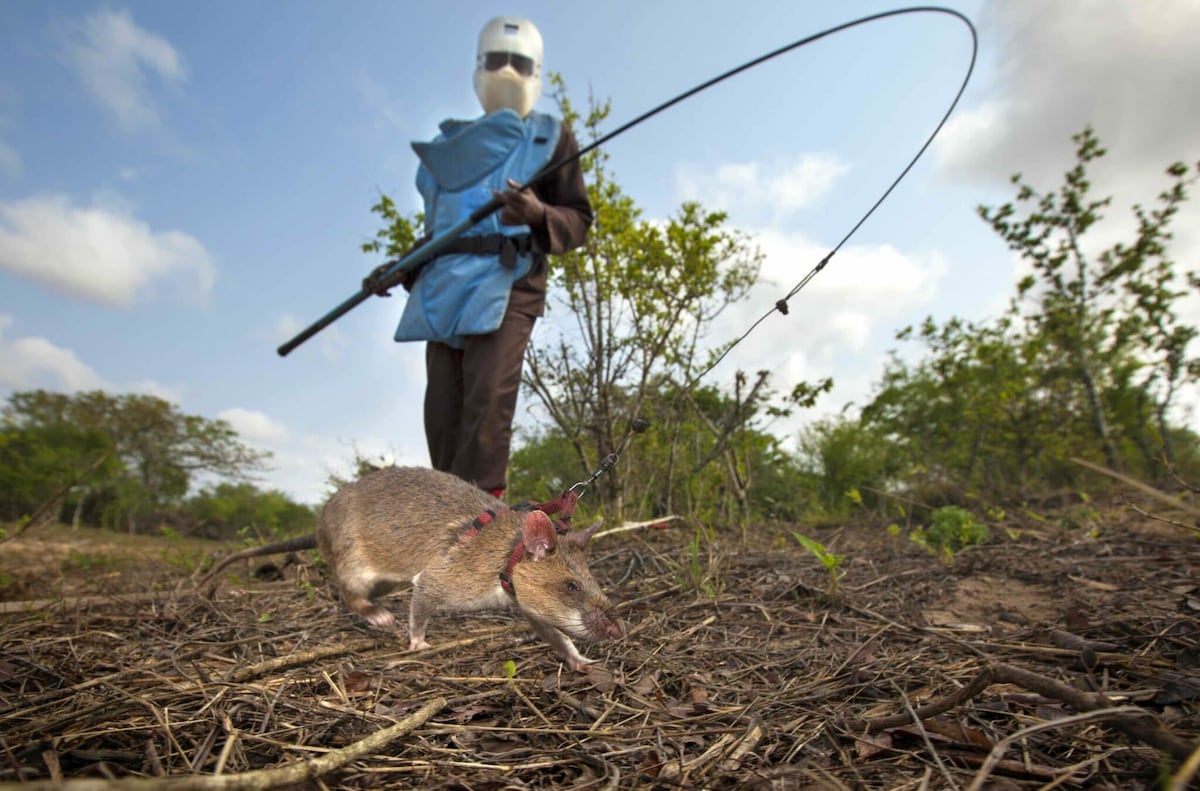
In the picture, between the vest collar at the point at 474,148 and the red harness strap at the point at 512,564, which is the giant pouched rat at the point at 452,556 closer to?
the red harness strap at the point at 512,564

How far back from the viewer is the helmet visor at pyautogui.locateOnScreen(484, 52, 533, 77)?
191 inches

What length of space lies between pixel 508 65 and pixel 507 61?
3cm

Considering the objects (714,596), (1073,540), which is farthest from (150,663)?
(1073,540)

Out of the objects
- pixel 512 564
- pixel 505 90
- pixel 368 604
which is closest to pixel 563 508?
pixel 512 564

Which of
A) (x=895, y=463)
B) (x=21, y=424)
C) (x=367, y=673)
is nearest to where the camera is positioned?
(x=367, y=673)

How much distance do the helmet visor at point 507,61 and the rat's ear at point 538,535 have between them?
12.8ft

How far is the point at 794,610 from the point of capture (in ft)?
9.21

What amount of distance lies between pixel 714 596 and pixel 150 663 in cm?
226

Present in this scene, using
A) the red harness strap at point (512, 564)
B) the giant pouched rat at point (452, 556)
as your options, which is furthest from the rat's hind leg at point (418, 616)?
the red harness strap at point (512, 564)

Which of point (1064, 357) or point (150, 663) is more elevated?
A: point (1064, 357)

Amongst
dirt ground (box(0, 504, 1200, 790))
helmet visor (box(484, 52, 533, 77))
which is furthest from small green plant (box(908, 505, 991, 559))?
helmet visor (box(484, 52, 533, 77))

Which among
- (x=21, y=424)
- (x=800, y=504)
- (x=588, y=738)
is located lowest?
(x=588, y=738)

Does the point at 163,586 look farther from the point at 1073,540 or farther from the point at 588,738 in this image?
the point at 1073,540

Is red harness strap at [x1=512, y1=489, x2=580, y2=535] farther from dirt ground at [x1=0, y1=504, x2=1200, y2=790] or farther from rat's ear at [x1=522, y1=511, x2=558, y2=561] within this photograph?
dirt ground at [x1=0, y1=504, x2=1200, y2=790]
